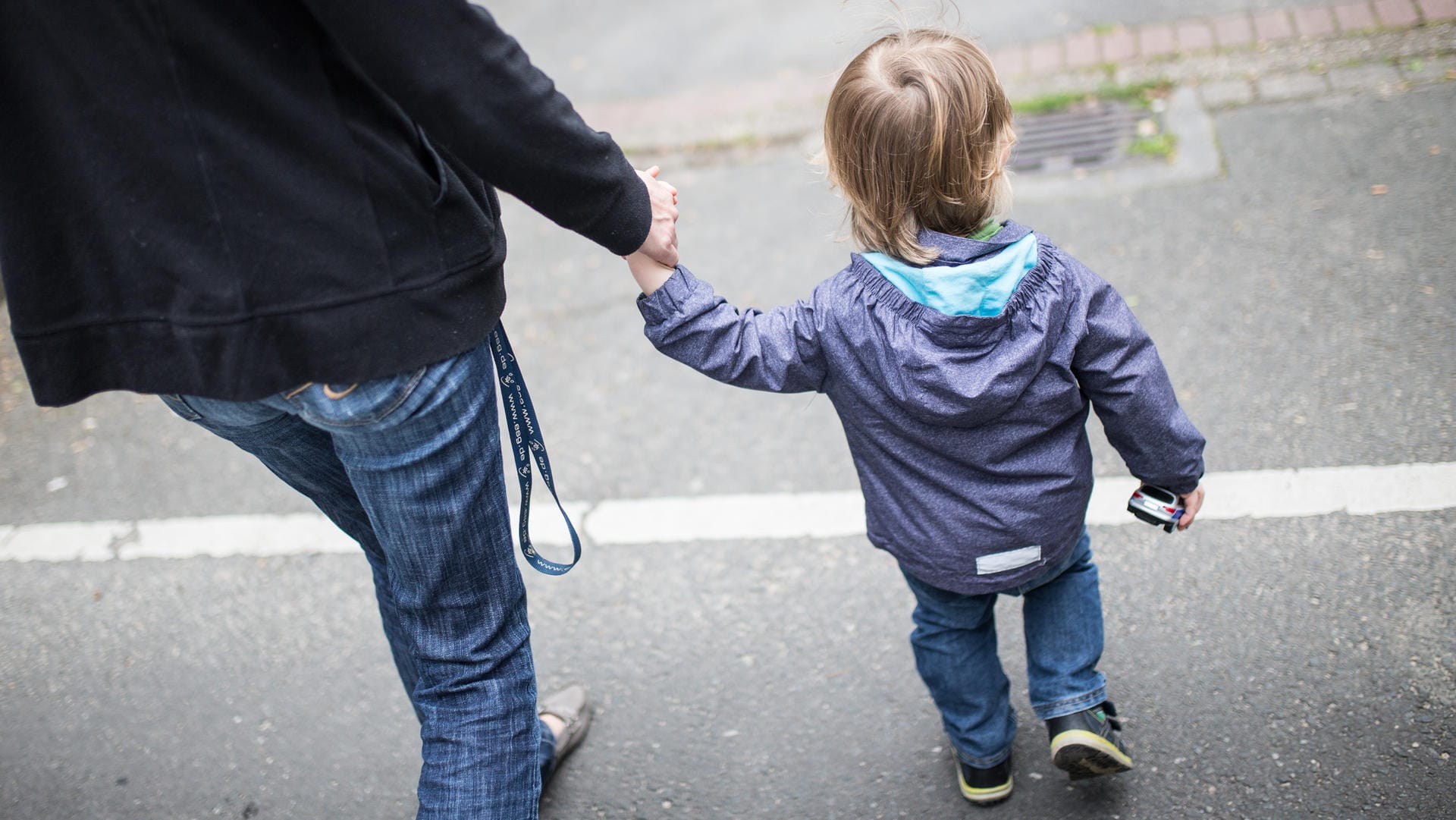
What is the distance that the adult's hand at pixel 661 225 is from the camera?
1.74m

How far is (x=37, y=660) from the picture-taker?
2998 mm

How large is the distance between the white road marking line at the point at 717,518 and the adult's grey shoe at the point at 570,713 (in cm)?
56

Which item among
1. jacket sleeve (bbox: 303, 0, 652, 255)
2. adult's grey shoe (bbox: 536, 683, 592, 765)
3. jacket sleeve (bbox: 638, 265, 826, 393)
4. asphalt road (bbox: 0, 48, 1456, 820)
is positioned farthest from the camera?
adult's grey shoe (bbox: 536, 683, 592, 765)

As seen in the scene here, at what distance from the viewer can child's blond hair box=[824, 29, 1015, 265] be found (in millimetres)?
1673

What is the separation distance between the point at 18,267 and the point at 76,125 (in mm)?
220

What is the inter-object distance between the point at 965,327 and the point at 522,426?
744 millimetres

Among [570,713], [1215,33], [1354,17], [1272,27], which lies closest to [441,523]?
[570,713]

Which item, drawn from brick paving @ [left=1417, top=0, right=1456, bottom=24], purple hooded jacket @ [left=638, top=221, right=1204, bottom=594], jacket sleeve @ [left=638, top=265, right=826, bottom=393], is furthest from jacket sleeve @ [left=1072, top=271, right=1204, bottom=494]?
brick paving @ [left=1417, top=0, right=1456, bottom=24]

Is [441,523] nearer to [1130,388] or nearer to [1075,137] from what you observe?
[1130,388]

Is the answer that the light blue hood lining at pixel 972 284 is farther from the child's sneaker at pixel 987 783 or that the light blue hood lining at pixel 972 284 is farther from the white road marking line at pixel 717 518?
the white road marking line at pixel 717 518

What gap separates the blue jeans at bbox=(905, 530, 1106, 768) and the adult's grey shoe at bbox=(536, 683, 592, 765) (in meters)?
0.81

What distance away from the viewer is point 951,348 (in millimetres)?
1718

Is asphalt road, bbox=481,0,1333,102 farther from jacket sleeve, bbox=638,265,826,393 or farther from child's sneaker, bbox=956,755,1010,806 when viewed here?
child's sneaker, bbox=956,755,1010,806

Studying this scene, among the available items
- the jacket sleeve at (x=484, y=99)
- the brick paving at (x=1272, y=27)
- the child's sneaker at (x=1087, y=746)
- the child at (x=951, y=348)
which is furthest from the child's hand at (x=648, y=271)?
the brick paving at (x=1272, y=27)
